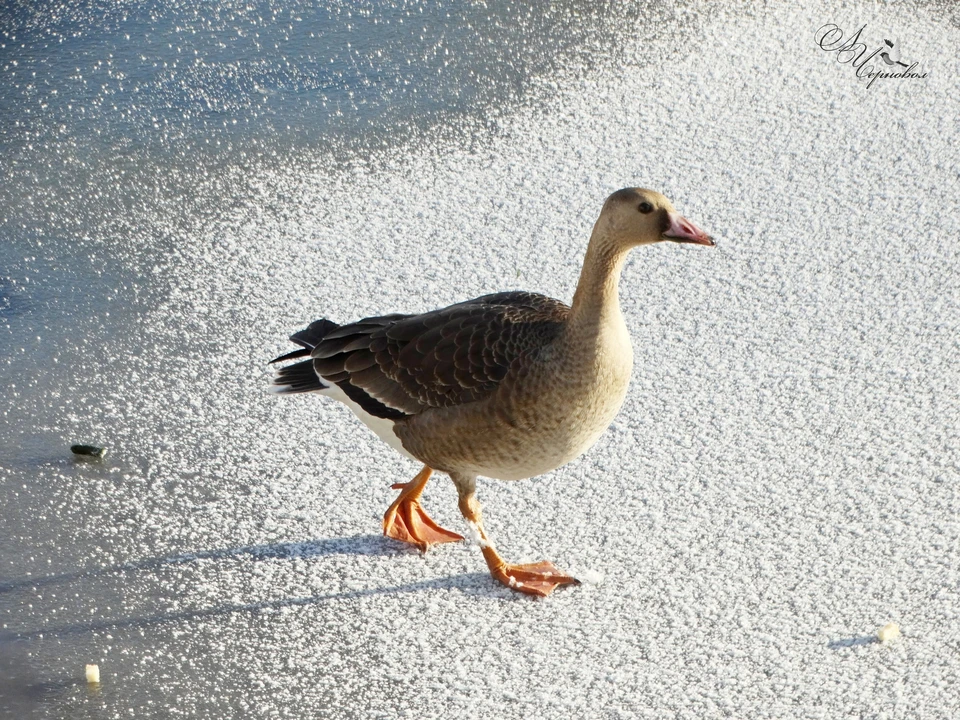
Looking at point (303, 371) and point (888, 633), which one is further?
point (303, 371)

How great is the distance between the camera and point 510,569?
115 inches

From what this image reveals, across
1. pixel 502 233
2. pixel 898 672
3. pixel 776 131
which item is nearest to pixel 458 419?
pixel 898 672

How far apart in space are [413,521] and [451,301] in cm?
116

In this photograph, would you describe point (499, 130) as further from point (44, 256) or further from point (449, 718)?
point (449, 718)

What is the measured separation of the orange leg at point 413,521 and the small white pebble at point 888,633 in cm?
116

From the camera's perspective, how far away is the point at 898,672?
8.50 feet

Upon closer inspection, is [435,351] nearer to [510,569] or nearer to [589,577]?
[510,569]

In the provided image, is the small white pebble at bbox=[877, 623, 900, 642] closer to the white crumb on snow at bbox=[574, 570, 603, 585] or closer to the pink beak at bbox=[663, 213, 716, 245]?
the white crumb on snow at bbox=[574, 570, 603, 585]

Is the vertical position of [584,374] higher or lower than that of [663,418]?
higher

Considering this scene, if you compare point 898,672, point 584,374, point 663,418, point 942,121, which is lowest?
point 898,672

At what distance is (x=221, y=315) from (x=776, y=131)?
8.94ft

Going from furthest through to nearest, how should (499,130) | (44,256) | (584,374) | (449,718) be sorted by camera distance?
(499,130) → (44,256) → (584,374) → (449,718)
